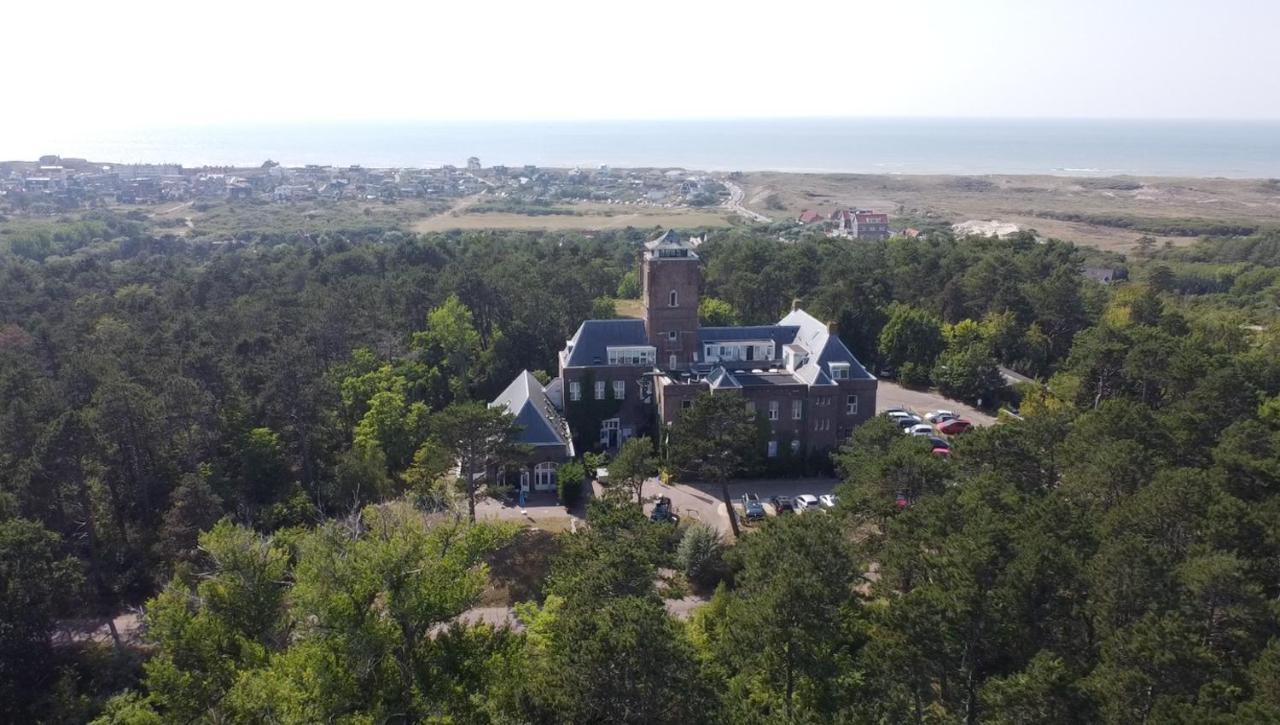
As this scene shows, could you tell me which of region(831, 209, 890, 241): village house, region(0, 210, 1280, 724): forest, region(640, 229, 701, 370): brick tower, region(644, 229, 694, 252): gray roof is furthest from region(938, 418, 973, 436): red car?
region(831, 209, 890, 241): village house

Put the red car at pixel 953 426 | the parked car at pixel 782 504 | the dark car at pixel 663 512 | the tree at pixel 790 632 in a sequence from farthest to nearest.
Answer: the red car at pixel 953 426
the parked car at pixel 782 504
the dark car at pixel 663 512
the tree at pixel 790 632

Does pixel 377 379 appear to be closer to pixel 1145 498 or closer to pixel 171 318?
pixel 171 318

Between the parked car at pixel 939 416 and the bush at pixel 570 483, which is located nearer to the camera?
the bush at pixel 570 483

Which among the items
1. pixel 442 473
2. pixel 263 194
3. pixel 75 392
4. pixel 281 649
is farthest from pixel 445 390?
pixel 263 194

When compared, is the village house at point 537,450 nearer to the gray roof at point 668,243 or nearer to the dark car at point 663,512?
the dark car at point 663,512

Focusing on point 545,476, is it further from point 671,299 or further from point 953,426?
point 953,426

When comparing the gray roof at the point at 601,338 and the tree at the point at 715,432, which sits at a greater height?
the gray roof at the point at 601,338

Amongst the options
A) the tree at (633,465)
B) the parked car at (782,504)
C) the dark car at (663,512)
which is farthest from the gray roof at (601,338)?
the parked car at (782,504)
